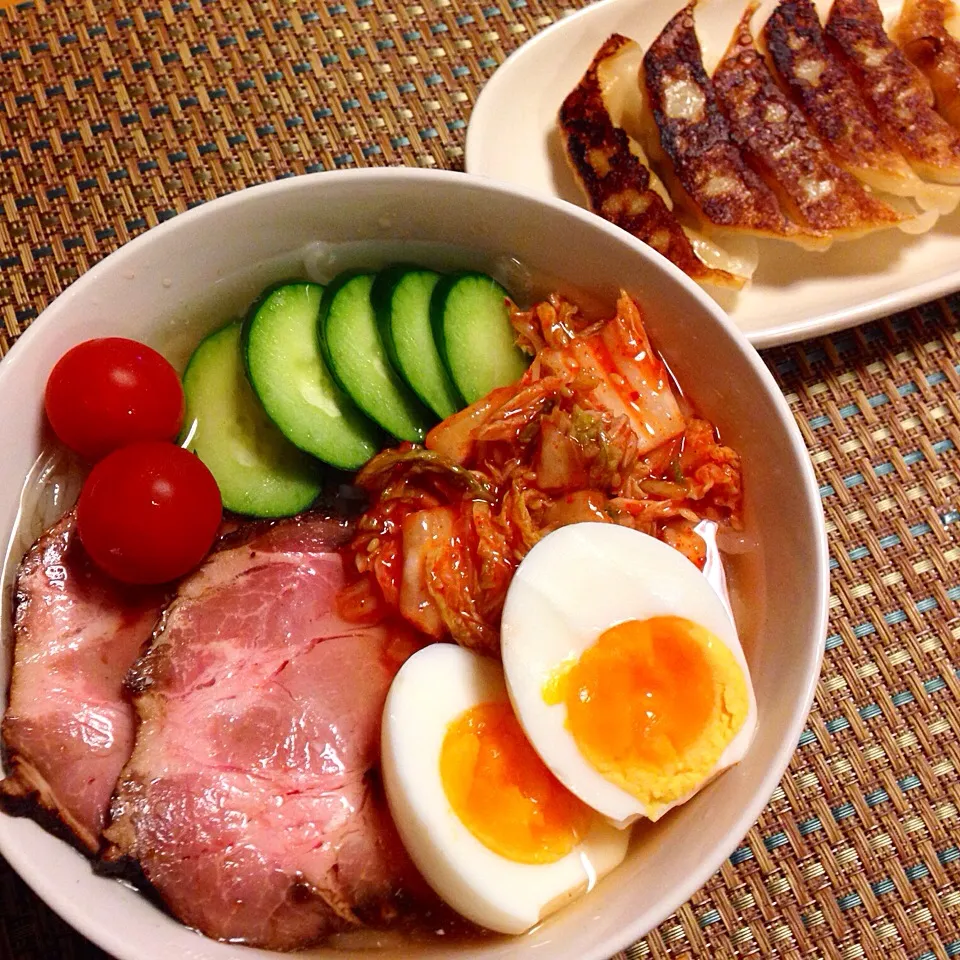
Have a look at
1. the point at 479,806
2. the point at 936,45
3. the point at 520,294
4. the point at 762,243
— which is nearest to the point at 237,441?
the point at 520,294

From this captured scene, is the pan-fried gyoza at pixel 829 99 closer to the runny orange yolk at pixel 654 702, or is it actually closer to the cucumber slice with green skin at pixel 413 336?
the cucumber slice with green skin at pixel 413 336

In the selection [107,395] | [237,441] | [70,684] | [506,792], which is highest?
[107,395]

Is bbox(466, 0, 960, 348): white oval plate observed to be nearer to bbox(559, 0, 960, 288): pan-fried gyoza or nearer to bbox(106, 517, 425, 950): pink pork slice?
bbox(559, 0, 960, 288): pan-fried gyoza

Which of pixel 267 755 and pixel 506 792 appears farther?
pixel 267 755

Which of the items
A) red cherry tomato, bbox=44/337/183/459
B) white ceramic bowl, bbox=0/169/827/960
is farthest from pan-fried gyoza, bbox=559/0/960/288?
red cherry tomato, bbox=44/337/183/459

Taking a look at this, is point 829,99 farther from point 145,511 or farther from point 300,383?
point 145,511

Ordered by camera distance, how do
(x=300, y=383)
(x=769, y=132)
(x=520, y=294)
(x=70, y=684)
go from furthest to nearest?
(x=769, y=132)
(x=520, y=294)
(x=300, y=383)
(x=70, y=684)
